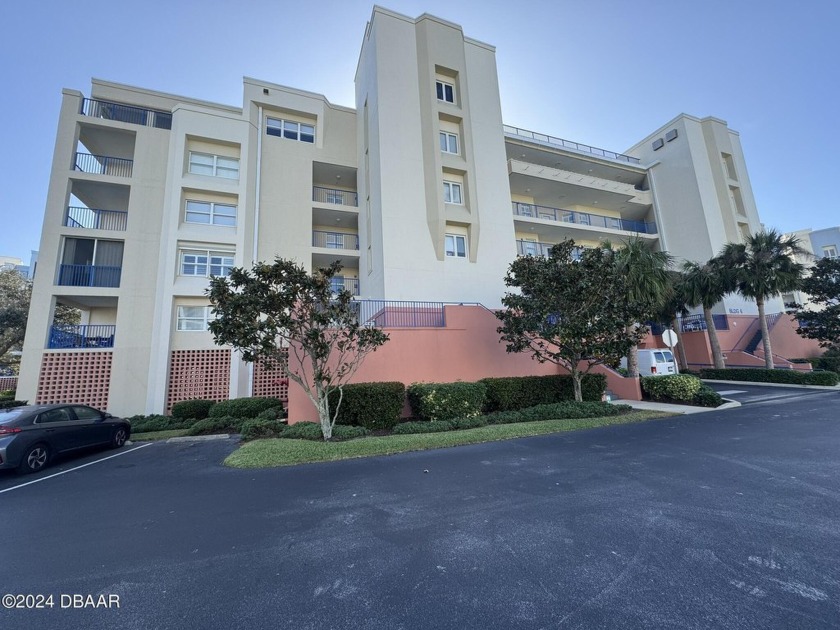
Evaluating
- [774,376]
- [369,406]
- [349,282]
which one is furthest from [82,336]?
[774,376]

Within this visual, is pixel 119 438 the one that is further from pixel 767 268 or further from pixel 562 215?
pixel 767 268

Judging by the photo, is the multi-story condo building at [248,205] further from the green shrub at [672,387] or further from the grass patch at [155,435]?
the green shrub at [672,387]

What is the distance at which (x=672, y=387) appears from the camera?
13000 millimetres

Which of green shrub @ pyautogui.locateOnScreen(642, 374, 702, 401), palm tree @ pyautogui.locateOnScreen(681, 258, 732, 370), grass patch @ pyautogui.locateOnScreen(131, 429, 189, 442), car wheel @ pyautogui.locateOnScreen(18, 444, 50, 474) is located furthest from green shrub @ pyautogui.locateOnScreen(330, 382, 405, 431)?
Result: palm tree @ pyautogui.locateOnScreen(681, 258, 732, 370)

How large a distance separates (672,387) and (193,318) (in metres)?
20.8

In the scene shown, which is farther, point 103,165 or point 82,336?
point 103,165

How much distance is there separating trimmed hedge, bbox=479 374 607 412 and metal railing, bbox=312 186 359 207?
14123 mm

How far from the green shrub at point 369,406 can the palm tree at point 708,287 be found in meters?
19.9

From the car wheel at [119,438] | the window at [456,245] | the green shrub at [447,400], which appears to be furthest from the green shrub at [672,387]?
the car wheel at [119,438]

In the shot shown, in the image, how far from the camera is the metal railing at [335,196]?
20375 millimetres

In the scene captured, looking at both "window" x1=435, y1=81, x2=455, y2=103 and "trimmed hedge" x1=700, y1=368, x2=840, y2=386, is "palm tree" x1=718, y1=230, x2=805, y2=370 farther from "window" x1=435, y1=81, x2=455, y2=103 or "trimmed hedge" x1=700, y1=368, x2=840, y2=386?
"window" x1=435, y1=81, x2=455, y2=103

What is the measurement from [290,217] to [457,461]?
52.5ft

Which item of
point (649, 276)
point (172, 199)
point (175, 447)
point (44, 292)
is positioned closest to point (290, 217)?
point (172, 199)

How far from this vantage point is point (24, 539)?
3988 millimetres
